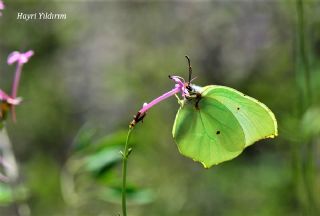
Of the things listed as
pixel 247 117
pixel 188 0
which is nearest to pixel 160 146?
pixel 188 0

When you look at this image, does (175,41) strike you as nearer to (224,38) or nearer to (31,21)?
(224,38)

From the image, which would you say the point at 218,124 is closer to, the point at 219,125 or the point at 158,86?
the point at 219,125

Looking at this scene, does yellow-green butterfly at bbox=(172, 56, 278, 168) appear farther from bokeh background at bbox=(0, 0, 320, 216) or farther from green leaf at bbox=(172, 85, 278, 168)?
bokeh background at bbox=(0, 0, 320, 216)

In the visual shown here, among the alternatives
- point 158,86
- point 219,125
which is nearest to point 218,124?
point 219,125

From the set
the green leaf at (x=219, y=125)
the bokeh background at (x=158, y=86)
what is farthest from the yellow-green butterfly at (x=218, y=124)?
the bokeh background at (x=158, y=86)

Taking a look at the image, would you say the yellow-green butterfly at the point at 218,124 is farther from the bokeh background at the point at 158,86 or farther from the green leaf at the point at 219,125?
the bokeh background at the point at 158,86

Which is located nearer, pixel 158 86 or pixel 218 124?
pixel 218 124

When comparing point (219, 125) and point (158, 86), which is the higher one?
point (219, 125)
